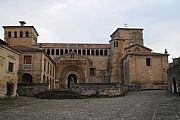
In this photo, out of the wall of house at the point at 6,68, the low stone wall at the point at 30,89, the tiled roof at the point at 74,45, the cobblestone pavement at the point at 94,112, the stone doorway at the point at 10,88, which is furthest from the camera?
the tiled roof at the point at 74,45

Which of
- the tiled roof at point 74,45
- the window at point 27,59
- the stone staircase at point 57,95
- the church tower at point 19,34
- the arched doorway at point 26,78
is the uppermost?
the church tower at point 19,34

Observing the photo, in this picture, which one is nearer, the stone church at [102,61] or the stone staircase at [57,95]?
the stone staircase at [57,95]

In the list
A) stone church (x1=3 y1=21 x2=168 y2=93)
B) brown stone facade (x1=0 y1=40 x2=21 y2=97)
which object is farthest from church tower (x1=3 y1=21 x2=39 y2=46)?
brown stone facade (x1=0 y1=40 x2=21 y2=97)

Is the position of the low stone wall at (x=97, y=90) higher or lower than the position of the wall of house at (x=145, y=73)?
lower

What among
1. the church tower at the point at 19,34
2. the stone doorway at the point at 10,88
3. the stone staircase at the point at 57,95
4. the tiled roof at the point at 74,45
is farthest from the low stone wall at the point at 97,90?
the church tower at the point at 19,34

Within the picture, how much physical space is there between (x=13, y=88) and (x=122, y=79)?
2152cm

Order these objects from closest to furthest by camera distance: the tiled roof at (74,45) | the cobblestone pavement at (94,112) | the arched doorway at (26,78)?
the cobblestone pavement at (94,112), the arched doorway at (26,78), the tiled roof at (74,45)

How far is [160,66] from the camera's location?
3409 centimetres

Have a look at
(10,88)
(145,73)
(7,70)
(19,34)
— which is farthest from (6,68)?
(19,34)

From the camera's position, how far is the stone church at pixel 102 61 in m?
33.5

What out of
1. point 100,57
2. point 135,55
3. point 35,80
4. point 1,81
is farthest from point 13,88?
point 100,57

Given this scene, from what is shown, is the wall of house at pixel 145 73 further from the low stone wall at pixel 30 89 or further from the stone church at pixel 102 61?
the low stone wall at pixel 30 89

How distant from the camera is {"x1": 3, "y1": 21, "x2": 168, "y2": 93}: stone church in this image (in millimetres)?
33500

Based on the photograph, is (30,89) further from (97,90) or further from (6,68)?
(97,90)
